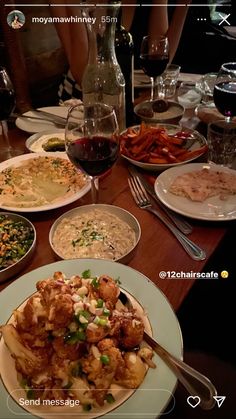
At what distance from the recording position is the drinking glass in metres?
0.90

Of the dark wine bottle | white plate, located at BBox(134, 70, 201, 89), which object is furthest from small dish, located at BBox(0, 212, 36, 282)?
white plate, located at BBox(134, 70, 201, 89)

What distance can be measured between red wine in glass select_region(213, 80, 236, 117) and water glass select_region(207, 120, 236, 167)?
0.19ft

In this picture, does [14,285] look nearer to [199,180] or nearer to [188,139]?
[199,180]

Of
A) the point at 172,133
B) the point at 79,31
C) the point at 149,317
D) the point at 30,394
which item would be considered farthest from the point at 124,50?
the point at 30,394

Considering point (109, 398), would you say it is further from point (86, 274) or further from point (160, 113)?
point (160, 113)

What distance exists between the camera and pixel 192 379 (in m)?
0.40

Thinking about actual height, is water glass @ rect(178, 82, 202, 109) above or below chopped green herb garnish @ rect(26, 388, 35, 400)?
above

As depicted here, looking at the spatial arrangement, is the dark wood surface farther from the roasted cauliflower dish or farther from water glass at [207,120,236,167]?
water glass at [207,120,236,167]

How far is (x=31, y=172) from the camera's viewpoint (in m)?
0.83

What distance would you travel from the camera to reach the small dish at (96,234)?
23.8 inches

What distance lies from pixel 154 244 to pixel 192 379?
0.27m

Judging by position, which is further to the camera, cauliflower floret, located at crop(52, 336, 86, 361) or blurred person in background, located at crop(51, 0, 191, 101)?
blurred person in background, located at crop(51, 0, 191, 101)

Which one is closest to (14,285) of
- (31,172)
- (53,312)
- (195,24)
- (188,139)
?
(53,312)

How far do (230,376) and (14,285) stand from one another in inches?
15.2
